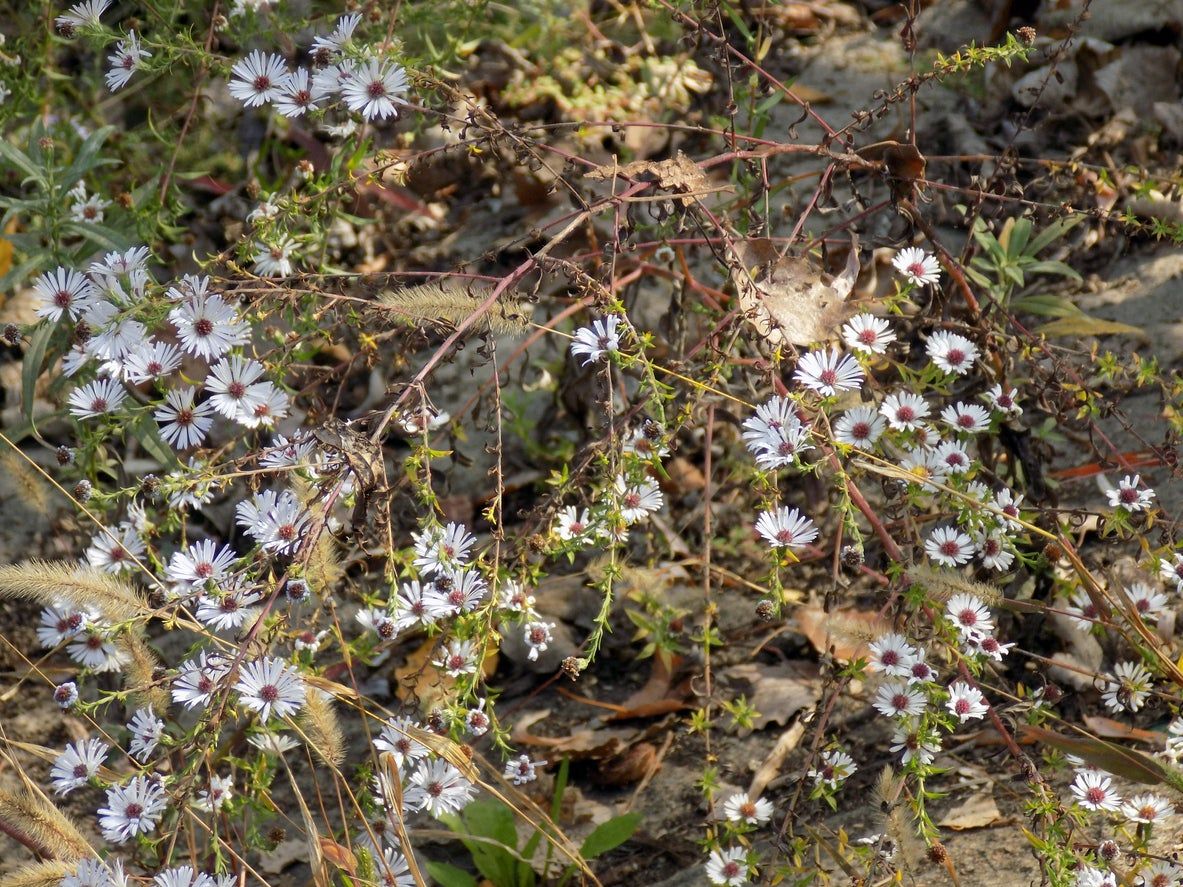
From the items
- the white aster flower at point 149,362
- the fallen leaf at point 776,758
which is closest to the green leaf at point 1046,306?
the fallen leaf at point 776,758

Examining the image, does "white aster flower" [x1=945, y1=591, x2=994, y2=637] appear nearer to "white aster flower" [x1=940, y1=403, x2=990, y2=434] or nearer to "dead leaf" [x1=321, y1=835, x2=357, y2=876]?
"white aster flower" [x1=940, y1=403, x2=990, y2=434]

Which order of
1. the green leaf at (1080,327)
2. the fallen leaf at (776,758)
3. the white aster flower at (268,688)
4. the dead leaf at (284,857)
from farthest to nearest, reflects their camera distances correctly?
the green leaf at (1080,327)
the dead leaf at (284,857)
the fallen leaf at (776,758)
the white aster flower at (268,688)

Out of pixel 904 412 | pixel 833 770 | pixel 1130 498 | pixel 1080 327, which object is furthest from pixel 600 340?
pixel 1080 327

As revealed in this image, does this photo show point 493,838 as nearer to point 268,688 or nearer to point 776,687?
point 776,687

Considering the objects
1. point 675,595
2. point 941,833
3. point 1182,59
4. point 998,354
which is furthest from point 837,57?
point 941,833

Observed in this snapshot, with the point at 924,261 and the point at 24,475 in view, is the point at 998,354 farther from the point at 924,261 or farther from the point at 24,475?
the point at 24,475

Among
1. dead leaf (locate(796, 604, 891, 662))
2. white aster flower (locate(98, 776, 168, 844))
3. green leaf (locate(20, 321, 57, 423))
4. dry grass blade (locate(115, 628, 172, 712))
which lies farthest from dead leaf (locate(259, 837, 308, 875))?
dead leaf (locate(796, 604, 891, 662))

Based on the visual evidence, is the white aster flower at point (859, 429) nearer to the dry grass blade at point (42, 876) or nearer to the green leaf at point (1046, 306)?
Answer: the green leaf at point (1046, 306)
